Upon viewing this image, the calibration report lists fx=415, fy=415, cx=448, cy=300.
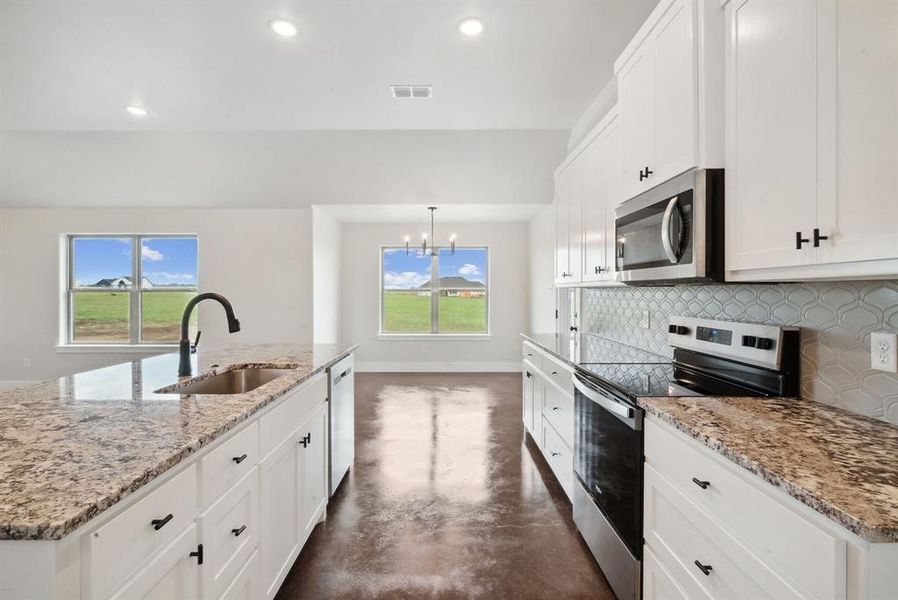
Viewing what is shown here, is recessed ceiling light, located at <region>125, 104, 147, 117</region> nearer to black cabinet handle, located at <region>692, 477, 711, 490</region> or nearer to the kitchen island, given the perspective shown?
the kitchen island

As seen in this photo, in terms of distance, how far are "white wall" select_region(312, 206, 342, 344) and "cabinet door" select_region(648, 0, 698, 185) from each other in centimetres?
453

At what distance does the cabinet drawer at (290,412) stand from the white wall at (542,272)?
363 centimetres

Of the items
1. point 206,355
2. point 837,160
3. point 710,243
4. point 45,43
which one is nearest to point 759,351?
point 710,243

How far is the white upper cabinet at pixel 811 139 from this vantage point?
0.96 m

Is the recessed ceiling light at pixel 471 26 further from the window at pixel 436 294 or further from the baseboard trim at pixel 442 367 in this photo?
the baseboard trim at pixel 442 367

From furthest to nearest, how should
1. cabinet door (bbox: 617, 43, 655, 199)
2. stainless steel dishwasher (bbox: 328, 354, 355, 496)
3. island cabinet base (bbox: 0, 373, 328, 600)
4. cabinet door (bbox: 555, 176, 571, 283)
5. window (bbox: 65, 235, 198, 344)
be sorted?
window (bbox: 65, 235, 198, 344)
cabinet door (bbox: 555, 176, 571, 283)
stainless steel dishwasher (bbox: 328, 354, 355, 496)
cabinet door (bbox: 617, 43, 655, 199)
island cabinet base (bbox: 0, 373, 328, 600)

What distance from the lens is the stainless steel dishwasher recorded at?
250cm

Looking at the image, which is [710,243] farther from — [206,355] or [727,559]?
[206,355]

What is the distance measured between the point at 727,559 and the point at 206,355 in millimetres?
2795

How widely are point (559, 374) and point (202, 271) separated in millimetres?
5117

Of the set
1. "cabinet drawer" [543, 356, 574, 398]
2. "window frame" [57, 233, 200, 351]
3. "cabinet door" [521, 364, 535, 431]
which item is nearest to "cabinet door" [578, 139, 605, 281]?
"cabinet drawer" [543, 356, 574, 398]

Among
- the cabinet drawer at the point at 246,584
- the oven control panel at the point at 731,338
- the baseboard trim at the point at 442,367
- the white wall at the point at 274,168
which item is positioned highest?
the white wall at the point at 274,168

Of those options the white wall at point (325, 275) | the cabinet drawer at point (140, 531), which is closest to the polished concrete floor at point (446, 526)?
the cabinet drawer at point (140, 531)

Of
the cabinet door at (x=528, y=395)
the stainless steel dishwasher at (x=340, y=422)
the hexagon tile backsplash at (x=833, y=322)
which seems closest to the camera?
the hexagon tile backsplash at (x=833, y=322)
